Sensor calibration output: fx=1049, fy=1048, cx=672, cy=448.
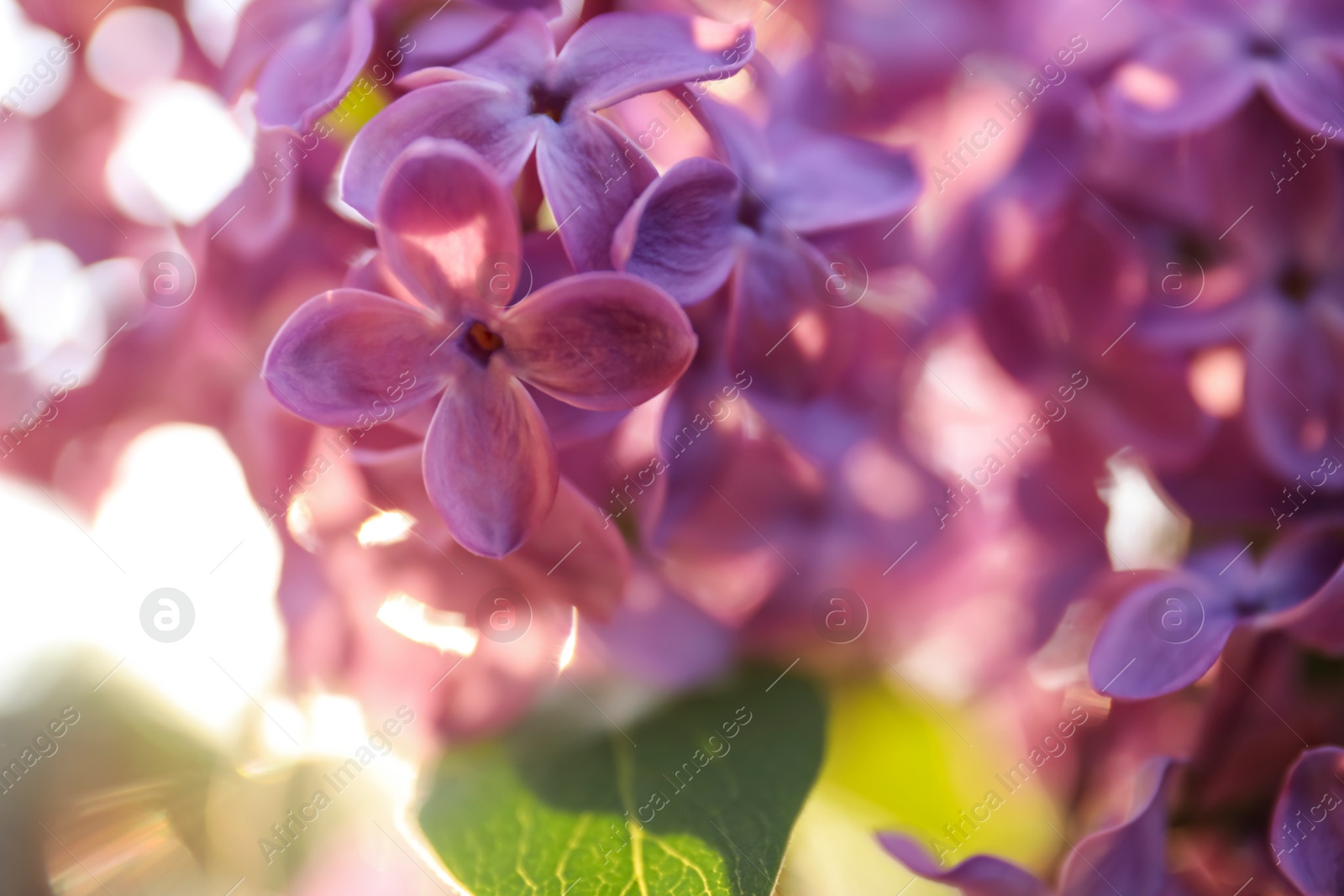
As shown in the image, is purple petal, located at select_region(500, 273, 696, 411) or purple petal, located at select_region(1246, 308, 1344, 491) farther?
purple petal, located at select_region(1246, 308, 1344, 491)

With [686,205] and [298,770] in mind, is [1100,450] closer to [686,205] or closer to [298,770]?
[686,205]

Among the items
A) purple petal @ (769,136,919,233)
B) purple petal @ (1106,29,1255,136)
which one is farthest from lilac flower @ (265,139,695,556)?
purple petal @ (1106,29,1255,136)

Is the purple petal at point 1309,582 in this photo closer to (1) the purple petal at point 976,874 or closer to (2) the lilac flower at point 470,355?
(1) the purple petal at point 976,874

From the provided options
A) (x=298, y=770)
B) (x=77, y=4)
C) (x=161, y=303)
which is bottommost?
(x=298, y=770)

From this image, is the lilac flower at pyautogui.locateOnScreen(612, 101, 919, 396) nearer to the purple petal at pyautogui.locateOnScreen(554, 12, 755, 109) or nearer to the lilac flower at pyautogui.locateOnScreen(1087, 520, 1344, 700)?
the purple petal at pyautogui.locateOnScreen(554, 12, 755, 109)

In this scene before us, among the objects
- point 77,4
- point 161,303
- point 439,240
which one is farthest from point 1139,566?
point 77,4

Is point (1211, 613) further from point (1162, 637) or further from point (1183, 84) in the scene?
point (1183, 84)
